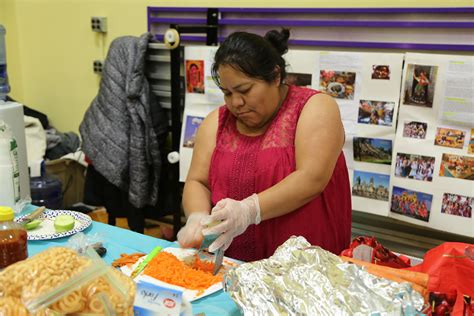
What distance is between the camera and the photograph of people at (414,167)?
218cm

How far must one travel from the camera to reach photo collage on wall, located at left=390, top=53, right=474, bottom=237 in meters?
2.09

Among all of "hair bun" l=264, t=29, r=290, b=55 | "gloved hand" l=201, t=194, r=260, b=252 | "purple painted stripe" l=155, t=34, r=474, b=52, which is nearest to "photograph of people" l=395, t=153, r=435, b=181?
"purple painted stripe" l=155, t=34, r=474, b=52

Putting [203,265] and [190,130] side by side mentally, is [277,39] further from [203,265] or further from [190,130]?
[190,130]

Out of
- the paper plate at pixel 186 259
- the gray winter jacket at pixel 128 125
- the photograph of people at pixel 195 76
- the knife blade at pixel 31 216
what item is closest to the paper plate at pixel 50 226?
the knife blade at pixel 31 216

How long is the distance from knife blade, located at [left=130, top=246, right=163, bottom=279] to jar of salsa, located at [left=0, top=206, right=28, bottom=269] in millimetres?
270

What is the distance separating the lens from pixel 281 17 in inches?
104

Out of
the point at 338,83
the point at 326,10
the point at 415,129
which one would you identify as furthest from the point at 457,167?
the point at 326,10

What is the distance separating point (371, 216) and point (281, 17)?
45.8 inches

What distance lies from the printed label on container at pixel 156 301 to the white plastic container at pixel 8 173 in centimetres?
94

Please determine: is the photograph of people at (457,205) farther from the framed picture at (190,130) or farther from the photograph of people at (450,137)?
the framed picture at (190,130)

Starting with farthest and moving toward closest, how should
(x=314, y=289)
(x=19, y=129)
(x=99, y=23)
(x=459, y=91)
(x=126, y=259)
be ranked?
(x=99, y=23)
(x=459, y=91)
(x=19, y=129)
(x=126, y=259)
(x=314, y=289)

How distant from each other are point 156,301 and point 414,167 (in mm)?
1661

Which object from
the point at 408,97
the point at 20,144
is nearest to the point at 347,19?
the point at 408,97

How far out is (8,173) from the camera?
5.27ft
